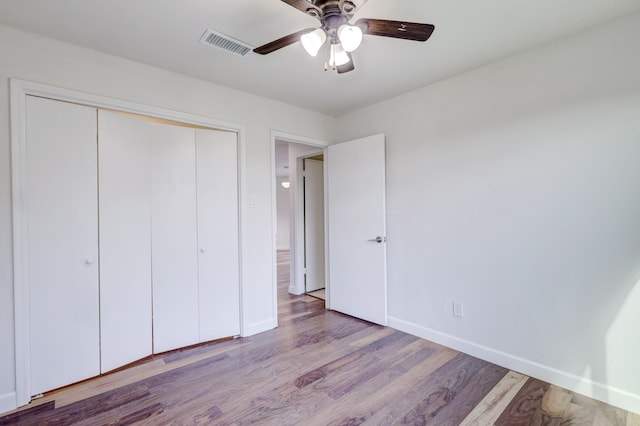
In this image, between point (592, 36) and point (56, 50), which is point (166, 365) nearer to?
point (56, 50)

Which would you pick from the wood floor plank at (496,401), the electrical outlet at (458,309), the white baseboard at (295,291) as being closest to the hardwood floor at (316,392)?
the wood floor plank at (496,401)

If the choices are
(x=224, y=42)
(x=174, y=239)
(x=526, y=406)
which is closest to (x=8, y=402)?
(x=174, y=239)

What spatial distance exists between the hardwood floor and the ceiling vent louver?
245cm

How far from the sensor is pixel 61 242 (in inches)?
80.3

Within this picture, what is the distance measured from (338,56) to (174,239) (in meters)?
2.00

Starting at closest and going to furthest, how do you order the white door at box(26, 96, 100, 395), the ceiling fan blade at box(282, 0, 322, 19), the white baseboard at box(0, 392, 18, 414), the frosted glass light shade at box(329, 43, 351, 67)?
the ceiling fan blade at box(282, 0, 322, 19) → the frosted glass light shade at box(329, 43, 351, 67) → the white baseboard at box(0, 392, 18, 414) → the white door at box(26, 96, 100, 395)

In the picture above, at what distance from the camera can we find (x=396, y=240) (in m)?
3.08

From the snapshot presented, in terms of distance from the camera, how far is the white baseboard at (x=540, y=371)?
5.93ft

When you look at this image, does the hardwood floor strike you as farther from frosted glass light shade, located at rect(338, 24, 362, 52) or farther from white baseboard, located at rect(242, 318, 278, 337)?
frosted glass light shade, located at rect(338, 24, 362, 52)

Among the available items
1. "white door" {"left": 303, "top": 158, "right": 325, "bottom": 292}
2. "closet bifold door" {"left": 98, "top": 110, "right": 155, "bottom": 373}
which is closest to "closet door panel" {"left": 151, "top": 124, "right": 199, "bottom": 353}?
"closet bifold door" {"left": 98, "top": 110, "right": 155, "bottom": 373}

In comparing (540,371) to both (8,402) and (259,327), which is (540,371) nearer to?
(259,327)

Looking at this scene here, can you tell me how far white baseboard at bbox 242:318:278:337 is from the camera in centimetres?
290

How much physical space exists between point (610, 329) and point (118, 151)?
3.69 meters

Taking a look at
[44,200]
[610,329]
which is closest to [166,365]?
[44,200]
